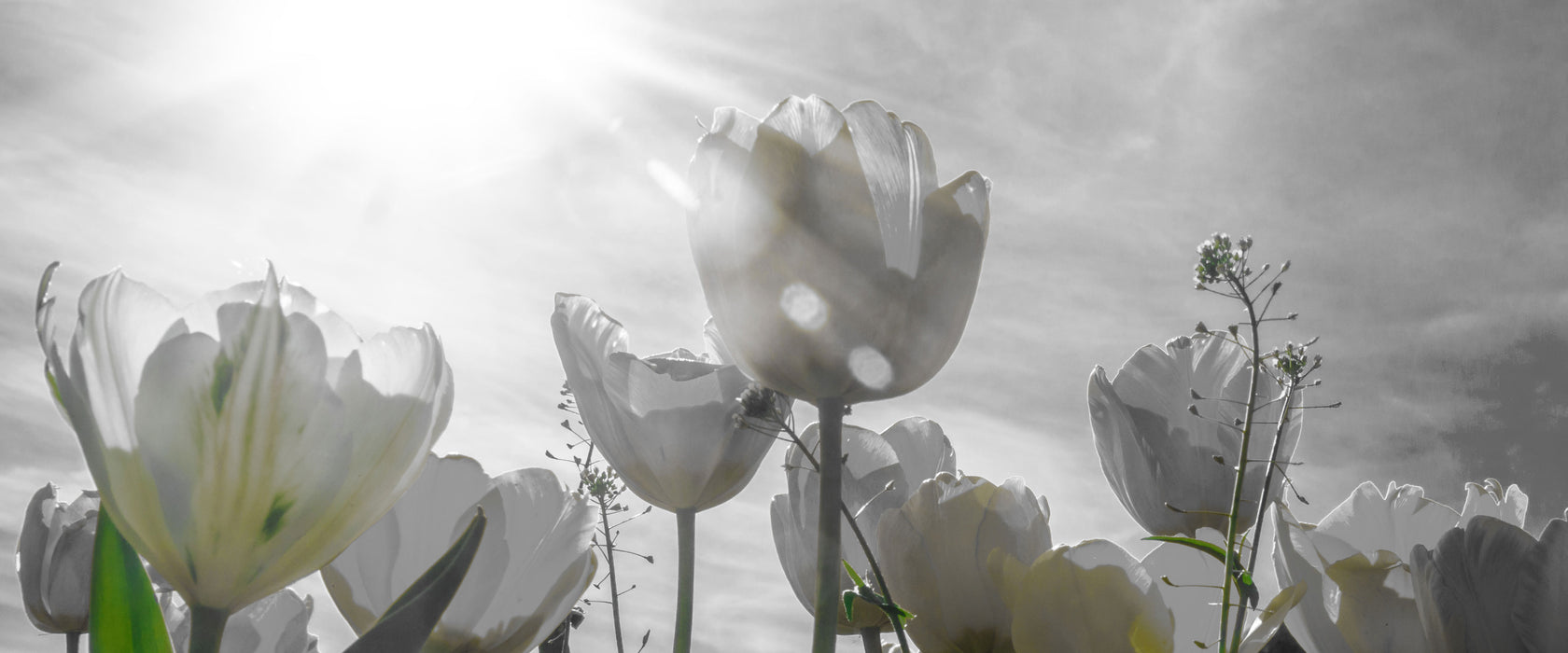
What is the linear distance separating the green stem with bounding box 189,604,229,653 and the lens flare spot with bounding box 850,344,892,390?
306 millimetres

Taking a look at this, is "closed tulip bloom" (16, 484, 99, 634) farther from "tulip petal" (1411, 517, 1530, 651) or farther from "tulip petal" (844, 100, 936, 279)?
"tulip petal" (1411, 517, 1530, 651)

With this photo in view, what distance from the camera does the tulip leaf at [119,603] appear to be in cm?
45

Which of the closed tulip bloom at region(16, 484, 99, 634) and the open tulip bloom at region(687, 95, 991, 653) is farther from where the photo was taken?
the closed tulip bloom at region(16, 484, 99, 634)

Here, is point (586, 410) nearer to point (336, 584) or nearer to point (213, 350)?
point (336, 584)

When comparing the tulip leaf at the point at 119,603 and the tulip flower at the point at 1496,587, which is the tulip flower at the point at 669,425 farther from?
the tulip flower at the point at 1496,587

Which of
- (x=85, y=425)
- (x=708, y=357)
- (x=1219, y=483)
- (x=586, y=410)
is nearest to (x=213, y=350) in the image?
(x=85, y=425)

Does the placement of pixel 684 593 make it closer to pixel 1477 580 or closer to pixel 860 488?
pixel 860 488

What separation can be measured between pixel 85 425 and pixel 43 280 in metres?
0.06

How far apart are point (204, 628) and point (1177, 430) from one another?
2.22 feet

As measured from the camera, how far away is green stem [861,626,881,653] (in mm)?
717

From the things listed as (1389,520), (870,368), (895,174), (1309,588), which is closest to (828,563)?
(870,368)

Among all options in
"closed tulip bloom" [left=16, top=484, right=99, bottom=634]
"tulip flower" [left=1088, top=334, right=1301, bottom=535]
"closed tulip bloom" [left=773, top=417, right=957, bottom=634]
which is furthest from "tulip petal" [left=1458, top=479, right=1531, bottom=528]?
"closed tulip bloom" [left=16, top=484, right=99, bottom=634]

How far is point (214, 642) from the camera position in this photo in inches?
17.0

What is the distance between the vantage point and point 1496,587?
51 cm
